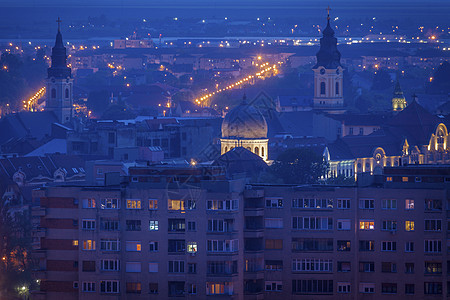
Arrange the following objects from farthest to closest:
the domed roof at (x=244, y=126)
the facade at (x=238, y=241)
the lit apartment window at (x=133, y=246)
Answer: the domed roof at (x=244, y=126) → the lit apartment window at (x=133, y=246) → the facade at (x=238, y=241)

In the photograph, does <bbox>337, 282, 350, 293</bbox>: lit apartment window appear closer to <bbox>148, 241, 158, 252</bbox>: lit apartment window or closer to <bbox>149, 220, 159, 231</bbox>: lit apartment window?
<bbox>148, 241, 158, 252</bbox>: lit apartment window

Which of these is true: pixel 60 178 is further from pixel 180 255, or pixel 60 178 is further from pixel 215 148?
pixel 180 255

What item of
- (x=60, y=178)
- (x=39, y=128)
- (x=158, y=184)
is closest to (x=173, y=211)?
(x=158, y=184)

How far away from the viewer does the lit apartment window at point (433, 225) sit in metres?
60.2

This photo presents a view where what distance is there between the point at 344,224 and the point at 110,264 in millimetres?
7310

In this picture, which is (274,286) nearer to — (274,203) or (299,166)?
(274,203)

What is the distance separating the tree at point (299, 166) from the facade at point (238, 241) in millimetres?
42207

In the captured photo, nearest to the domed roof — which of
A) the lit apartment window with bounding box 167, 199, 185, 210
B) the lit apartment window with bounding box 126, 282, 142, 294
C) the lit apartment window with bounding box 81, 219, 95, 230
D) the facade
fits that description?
the facade

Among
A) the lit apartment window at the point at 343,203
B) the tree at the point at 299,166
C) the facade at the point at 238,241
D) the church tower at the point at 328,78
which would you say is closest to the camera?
the facade at the point at 238,241

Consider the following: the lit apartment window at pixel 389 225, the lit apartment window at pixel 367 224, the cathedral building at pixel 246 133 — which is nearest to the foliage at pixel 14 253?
the lit apartment window at pixel 367 224

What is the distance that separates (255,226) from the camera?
60625 millimetres

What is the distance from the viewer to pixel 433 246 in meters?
60.0

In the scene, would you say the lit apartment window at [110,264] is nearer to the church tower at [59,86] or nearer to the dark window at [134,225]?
the dark window at [134,225]

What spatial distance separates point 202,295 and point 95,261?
11.6 feet
